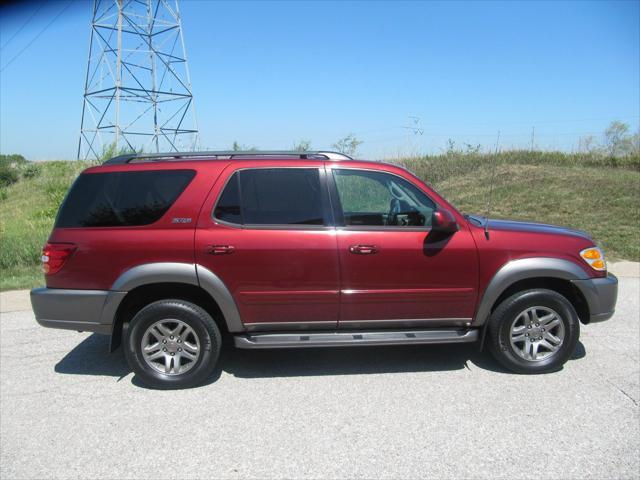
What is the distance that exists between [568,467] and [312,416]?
1705mm

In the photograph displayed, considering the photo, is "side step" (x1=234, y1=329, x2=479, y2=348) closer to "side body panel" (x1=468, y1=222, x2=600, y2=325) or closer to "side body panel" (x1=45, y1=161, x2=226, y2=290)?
"side body panel" (x1=468, y1=222, x2=600, y2=325)

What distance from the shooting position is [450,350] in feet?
16.7

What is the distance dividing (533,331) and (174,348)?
309 centimetres

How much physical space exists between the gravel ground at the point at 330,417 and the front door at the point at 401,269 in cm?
57

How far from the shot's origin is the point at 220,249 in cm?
414

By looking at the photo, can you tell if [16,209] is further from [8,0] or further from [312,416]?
[312,416]

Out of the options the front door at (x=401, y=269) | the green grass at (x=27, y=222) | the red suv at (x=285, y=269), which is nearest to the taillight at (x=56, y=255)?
the red suv at (x=285, y=269)

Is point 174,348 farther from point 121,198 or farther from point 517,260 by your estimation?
point 517,260

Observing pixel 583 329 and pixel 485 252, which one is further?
pixel 583 329

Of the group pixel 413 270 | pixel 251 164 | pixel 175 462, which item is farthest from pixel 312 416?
pixel 251 164

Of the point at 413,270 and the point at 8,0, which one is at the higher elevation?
the point at 8,0

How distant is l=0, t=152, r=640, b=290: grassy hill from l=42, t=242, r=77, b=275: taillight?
456 cm

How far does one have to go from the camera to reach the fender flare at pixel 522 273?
427 centimetres

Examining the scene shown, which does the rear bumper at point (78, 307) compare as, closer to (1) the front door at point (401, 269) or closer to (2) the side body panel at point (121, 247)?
(2) the side body panel at point (121, 247)
